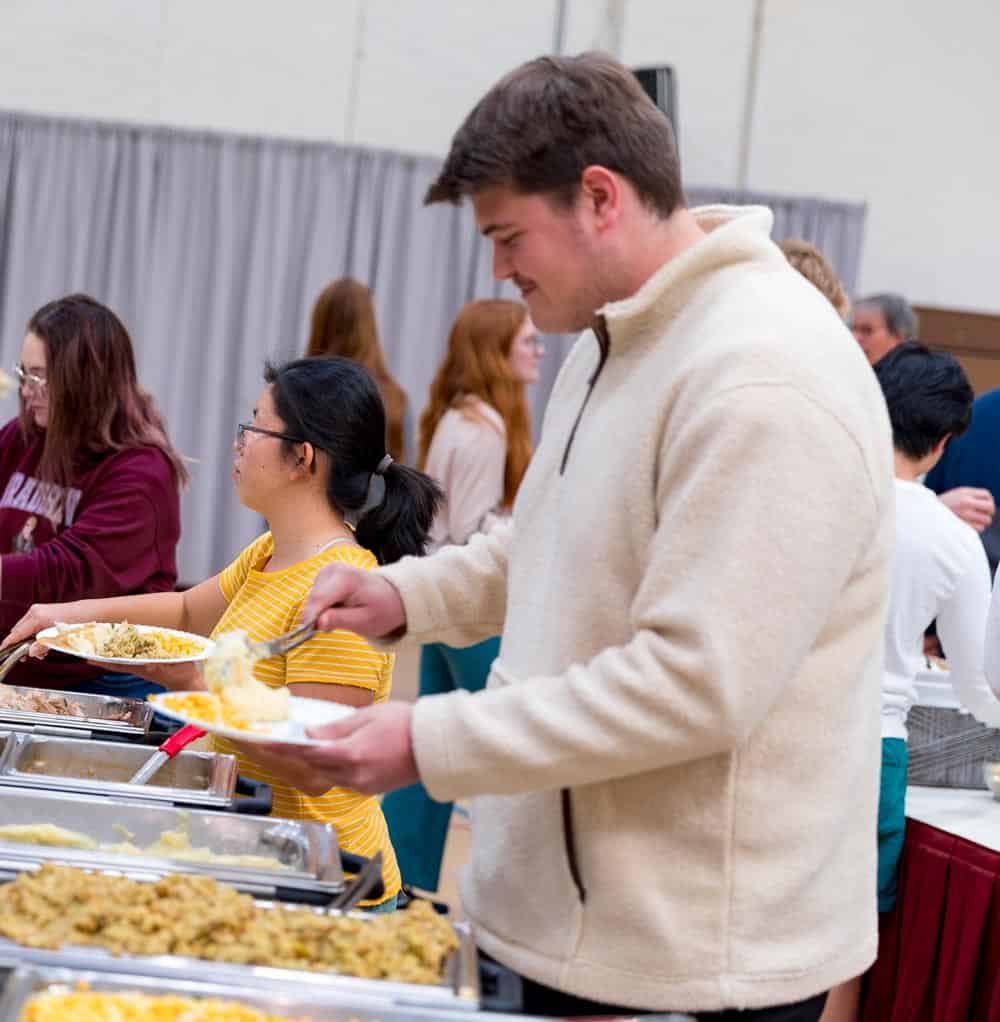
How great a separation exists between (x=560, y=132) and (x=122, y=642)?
131 centimetres

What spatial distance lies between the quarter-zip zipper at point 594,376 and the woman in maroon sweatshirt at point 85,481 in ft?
5.40

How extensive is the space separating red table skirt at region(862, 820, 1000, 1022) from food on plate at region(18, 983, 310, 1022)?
1692mm

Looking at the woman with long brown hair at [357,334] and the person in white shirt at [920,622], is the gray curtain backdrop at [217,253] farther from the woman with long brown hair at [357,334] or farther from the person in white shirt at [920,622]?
the person in white shirt at [920,622]

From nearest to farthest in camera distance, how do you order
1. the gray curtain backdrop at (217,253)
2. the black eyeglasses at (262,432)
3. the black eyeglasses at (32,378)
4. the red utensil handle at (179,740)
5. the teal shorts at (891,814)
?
1. the red utensil handle at (179,740)
2. the black eyeglasses at (262,432)
3. the teal shorts at (891,814)
4. the black eyeglasses at (32,378)
5. the gray curtain backdrop at (217,253)

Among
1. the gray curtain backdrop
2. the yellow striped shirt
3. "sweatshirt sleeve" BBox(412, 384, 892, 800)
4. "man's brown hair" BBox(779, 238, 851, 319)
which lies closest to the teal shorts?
"man's brown hair" BBox(779, 238, 851, 319)

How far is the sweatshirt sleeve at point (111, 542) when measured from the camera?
2842 mm

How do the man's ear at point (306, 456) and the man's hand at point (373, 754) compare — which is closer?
the man's hand at point (373, 754)

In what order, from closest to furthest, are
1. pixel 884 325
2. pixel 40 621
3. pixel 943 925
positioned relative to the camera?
1. pixel 40 621
2. pixel 943 925
3. pixel 884 325

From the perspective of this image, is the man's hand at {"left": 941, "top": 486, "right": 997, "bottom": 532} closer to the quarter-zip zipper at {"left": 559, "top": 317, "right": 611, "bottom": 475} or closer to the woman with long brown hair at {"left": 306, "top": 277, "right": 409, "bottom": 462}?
the woman with long brown hair at {"left": 306, "top": 277, "right": 409, "bottom": 462}

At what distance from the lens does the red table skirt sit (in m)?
2.60

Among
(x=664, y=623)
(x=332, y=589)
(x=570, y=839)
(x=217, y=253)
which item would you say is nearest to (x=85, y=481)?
(x=332, y=589)

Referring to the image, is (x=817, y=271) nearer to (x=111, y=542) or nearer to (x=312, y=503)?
(x=312, y=503)

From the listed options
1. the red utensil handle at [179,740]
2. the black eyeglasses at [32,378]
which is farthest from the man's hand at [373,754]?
the black eyeglasses at [32,378]

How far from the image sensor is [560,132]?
1.29 m
